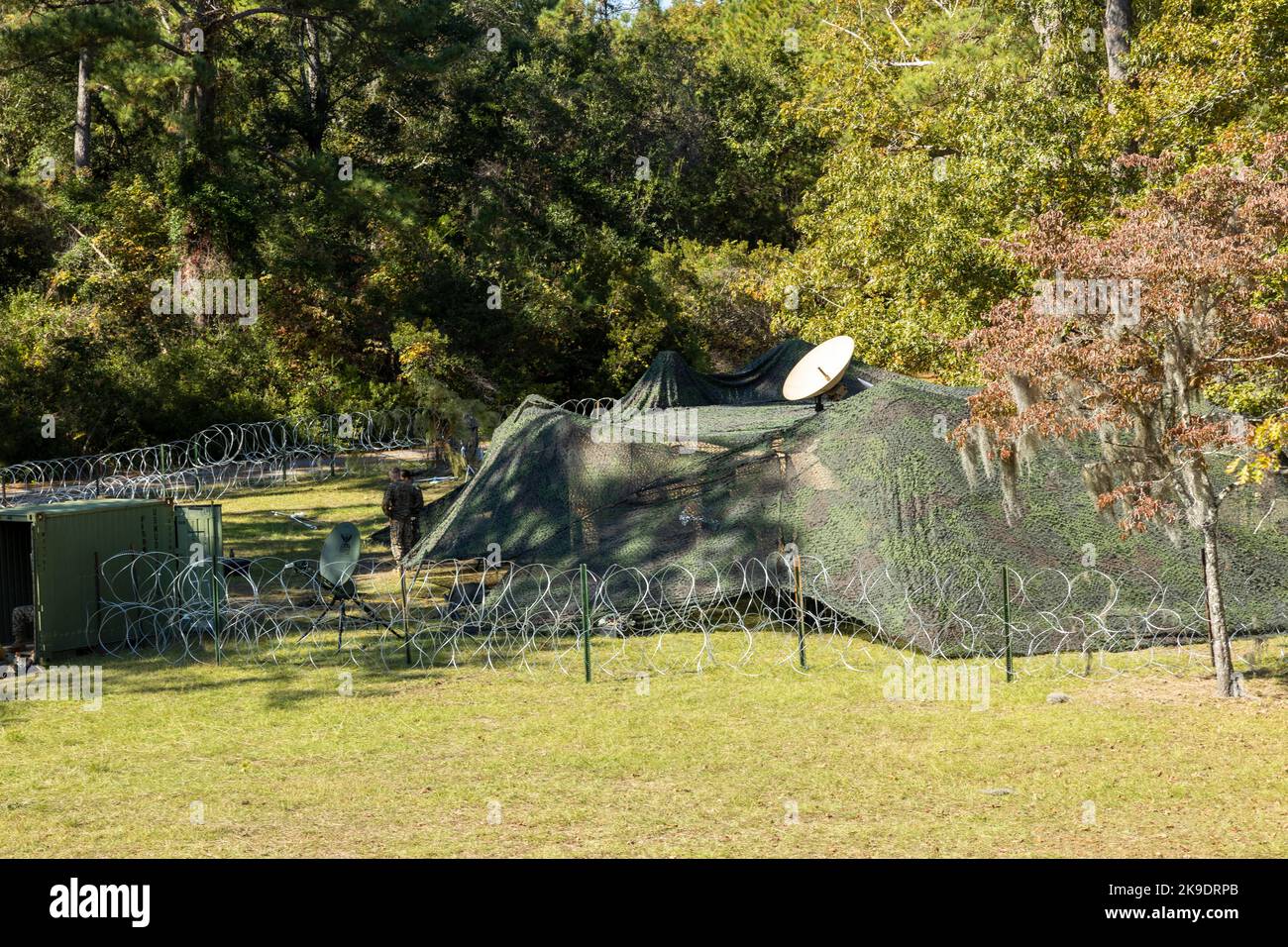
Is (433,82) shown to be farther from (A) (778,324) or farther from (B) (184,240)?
(A) (778,324)

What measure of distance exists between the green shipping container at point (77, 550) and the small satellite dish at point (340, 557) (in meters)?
1.35

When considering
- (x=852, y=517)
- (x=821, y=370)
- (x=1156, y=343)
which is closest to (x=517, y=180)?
(x=821, y=370)

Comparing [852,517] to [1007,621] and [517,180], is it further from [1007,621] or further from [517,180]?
[517,180]

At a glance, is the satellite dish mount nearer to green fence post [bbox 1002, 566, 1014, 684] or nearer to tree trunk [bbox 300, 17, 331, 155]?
green fence post [bbox 1002, 566, 1014, 684]

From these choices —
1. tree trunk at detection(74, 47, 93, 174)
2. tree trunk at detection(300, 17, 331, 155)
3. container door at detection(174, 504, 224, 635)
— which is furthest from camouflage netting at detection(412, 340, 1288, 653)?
tree trunk at detection(300, 17, 331, 155)

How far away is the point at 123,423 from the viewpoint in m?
31.6

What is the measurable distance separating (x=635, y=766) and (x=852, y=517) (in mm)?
5922

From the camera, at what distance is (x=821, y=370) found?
18797 mm

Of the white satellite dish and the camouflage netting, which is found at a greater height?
the white satellite dish

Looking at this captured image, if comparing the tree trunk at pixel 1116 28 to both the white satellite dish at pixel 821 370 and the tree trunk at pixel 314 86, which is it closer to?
the white satellite dish at pixel 821 370

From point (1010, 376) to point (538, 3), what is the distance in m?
44.3

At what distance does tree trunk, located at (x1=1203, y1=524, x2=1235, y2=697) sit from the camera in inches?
502

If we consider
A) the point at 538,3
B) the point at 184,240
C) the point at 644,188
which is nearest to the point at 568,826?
the point at 184,240

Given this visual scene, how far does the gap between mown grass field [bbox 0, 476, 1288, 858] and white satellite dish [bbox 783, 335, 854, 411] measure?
5024mm
